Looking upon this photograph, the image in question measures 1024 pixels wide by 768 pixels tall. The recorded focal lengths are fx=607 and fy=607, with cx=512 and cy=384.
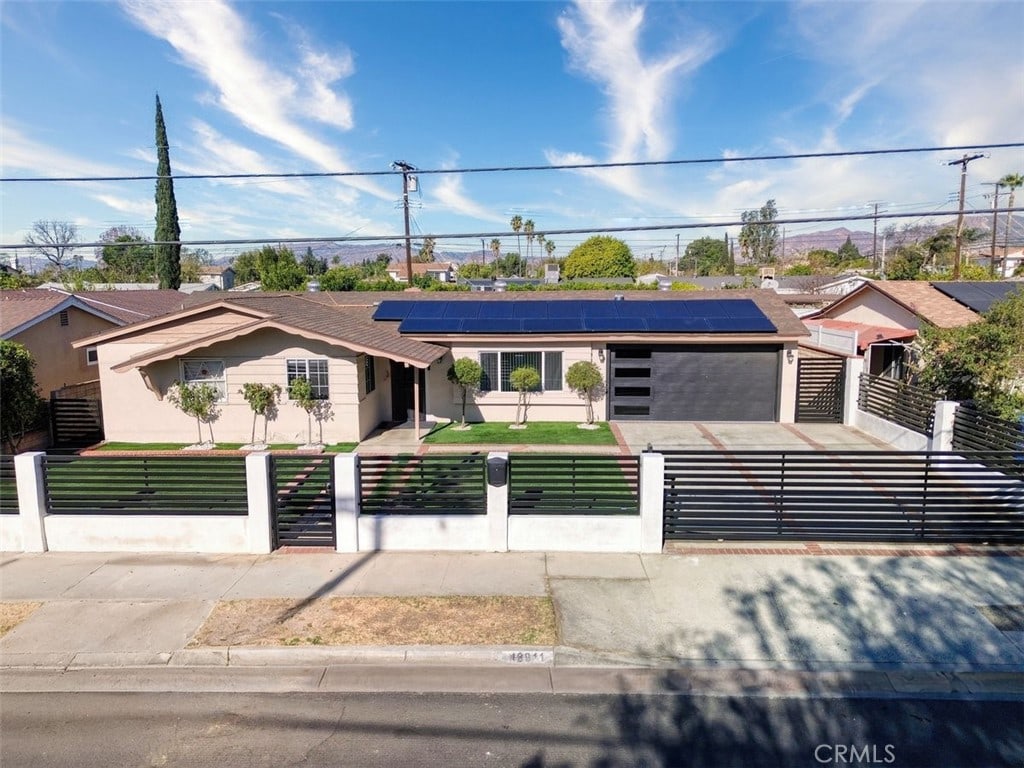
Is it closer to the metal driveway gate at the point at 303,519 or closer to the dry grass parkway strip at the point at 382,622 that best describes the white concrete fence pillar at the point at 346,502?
the metal driveway gate at the point at 303,519

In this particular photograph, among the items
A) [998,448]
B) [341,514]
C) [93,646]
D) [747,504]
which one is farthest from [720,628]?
[998,448]

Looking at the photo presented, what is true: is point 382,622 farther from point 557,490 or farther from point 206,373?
point 206,373

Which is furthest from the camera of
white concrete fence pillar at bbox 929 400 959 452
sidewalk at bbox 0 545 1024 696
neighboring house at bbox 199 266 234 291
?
neighboring house at bbox 199 266 234 291

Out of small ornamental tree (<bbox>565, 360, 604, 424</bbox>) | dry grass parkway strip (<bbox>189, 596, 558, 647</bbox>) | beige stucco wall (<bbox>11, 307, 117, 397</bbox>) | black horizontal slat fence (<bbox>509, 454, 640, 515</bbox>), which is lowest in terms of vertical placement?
dry grass parkway strip (<bbox>189, 596, 558, 647</bbox>)

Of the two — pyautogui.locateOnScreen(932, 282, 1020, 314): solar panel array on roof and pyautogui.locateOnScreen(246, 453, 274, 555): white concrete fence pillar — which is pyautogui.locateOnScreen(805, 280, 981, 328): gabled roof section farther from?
pyautogui.locateOnScreen(246, 453, 274, 555): white concrete fence pillar

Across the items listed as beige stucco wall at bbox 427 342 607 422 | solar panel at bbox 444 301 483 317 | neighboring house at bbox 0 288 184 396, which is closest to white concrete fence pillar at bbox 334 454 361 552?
beige stucco wall at bbox 427 342 607 422

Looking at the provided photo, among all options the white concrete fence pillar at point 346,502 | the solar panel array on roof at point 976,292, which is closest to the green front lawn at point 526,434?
the white concrete fence pillar at point 346,502
